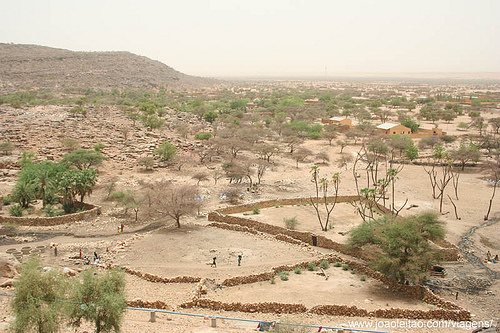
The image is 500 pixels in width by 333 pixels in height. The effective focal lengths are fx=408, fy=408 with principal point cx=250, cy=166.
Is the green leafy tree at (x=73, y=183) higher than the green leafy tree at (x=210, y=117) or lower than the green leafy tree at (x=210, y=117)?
lower

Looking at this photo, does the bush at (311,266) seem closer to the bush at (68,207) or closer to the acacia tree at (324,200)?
the acacia tree at (324,200)

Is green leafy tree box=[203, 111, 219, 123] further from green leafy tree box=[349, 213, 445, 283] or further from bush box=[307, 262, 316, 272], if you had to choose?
green leafy tree box=[349, 213, 445, 283]

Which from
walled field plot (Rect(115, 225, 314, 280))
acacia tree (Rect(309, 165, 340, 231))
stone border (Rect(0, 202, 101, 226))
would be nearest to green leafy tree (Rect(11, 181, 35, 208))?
stone border (Rect(0, 202, 101, 226))

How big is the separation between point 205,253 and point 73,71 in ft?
384

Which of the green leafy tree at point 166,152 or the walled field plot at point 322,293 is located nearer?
the walled field plot at point 322,293

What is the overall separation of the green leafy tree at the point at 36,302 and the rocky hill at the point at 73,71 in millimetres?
98063

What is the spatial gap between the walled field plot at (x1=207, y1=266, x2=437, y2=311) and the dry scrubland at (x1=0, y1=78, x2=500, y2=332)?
1.9 inches

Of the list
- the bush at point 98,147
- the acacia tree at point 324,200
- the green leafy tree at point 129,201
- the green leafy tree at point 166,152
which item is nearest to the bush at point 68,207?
the green leafy tree at point 129,201

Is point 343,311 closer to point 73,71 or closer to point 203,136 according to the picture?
point 203,136

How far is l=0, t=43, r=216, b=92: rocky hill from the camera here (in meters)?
108

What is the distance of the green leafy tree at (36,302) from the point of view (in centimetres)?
1235

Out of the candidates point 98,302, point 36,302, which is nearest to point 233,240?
point 98,302

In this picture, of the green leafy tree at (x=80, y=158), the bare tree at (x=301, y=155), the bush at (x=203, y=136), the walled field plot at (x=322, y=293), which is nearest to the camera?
the walled field plot at (x=322, y=293)

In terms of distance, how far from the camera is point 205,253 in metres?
23.8
